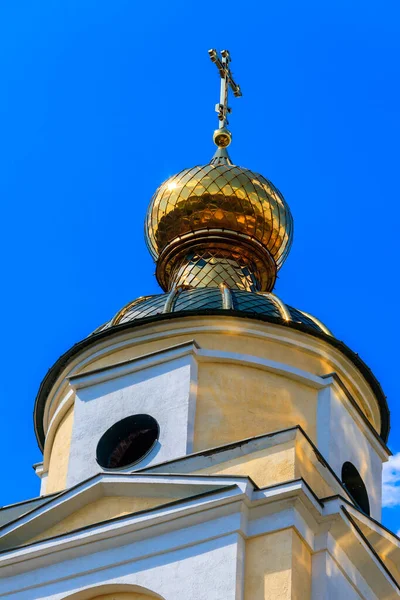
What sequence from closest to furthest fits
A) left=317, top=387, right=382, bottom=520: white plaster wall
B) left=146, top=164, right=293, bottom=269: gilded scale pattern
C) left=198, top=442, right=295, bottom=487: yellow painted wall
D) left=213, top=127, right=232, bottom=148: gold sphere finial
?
left=198, top=442, right=295, bottom=487: yellow painted wall < left=317, top=387, right=382, bottom=520: white plaster wall < left=146, top=164, right=293, bottom=269: gilded scale pattern < left=213, top=127, right=232, bottom=148: gold sphere finial

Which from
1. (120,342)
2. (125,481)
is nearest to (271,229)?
(120,342)

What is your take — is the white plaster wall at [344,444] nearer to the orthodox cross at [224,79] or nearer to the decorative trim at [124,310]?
the decorative trim at [124,310]

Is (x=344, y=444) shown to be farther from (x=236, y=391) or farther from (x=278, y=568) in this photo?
(x=278, y=568)

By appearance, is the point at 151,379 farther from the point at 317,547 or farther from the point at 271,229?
the point at 271,229

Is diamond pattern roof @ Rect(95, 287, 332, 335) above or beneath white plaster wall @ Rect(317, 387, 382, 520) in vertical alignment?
above

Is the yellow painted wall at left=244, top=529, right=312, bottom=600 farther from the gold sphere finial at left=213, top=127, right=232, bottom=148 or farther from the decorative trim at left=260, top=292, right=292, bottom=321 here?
the gold sphere finial at left=213, top=127, right=232, bottom=148

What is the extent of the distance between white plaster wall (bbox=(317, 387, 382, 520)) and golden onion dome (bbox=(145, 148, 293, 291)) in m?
3.28

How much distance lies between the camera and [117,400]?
1673cm

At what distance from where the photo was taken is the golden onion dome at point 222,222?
66.6ft

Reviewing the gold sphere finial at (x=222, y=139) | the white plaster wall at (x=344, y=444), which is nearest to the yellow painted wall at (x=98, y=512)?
the white plaster wall at (x=344, y=444)

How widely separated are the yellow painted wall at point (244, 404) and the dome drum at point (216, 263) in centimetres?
286

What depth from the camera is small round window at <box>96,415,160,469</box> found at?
16.3 metres

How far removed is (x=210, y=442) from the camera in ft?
52.5

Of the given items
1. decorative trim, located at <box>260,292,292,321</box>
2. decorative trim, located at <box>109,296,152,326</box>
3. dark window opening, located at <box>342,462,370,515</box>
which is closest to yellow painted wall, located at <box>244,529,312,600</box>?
dark window opening, located at <box>342,462,370,515</box>
